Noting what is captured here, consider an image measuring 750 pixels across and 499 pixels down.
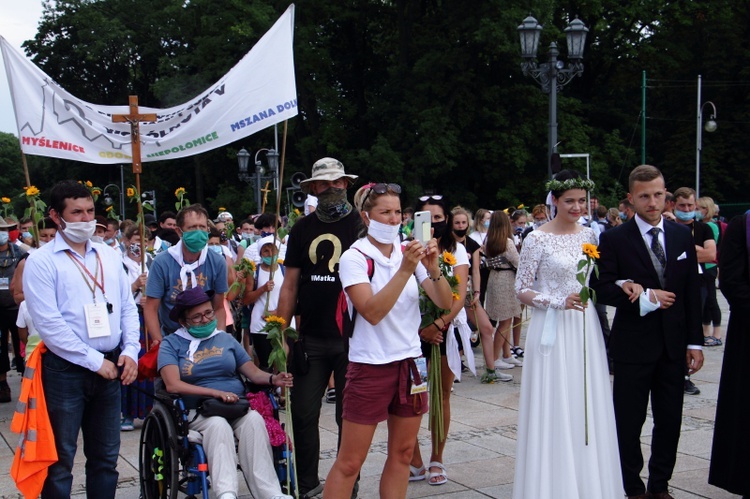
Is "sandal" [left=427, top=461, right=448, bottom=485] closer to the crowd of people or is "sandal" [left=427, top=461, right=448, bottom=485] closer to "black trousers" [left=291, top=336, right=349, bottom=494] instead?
the crowd of people

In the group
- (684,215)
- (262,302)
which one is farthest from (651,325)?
(262,302)

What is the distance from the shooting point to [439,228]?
20.3ft

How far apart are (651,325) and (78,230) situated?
332 centimetres

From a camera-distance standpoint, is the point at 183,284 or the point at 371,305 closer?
the point at 371,305

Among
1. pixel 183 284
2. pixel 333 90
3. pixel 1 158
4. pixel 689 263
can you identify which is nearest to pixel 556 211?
pixel 689 263

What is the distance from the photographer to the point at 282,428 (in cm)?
545

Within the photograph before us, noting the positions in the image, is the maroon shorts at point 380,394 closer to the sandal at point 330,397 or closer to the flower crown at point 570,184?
the flower crown at point 570,184

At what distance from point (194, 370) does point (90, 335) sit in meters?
0.90

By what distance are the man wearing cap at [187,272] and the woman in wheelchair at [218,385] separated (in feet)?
2.11

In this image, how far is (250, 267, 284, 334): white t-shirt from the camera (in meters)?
8.28

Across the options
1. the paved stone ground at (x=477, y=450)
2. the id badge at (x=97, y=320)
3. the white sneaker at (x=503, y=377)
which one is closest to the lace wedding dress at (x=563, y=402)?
the paved stone ground at (x=477, y=450)

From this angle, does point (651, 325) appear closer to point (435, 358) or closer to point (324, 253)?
point (435, 358)

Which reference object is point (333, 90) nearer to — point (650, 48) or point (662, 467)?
point (650, 48)

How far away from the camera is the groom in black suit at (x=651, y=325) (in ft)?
16.7
